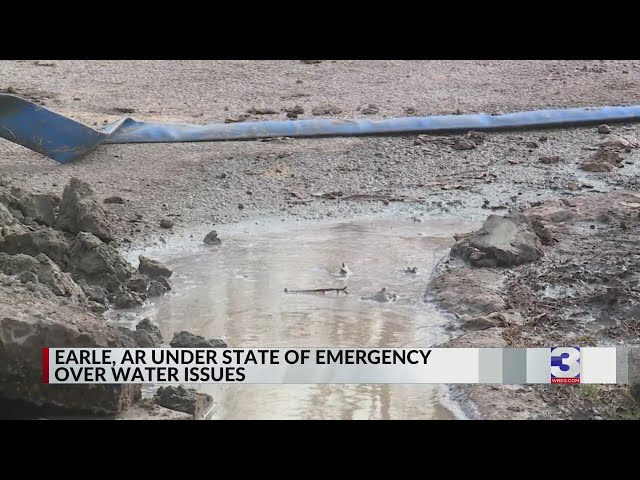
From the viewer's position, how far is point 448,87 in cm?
1074

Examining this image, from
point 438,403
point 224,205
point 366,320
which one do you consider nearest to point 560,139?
point 224,205

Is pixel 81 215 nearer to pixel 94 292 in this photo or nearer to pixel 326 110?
pixel 94 292

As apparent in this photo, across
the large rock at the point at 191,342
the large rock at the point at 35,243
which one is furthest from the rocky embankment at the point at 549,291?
the large rock at the point at 35,243

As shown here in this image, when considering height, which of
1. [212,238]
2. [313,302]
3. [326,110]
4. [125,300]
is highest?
[326,110]

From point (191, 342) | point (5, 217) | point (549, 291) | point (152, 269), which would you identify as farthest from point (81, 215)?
point (549, 291)

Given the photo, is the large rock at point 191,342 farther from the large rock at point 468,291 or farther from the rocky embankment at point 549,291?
the large rock at point 468,291

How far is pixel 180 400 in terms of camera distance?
4707mm

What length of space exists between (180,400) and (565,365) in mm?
1738

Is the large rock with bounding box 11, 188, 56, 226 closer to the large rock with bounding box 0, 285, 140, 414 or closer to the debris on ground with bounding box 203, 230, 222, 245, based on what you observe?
the debris on ground with bounding box 203, 230, 222, 245

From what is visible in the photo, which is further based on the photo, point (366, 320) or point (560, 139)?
point (560, 139)

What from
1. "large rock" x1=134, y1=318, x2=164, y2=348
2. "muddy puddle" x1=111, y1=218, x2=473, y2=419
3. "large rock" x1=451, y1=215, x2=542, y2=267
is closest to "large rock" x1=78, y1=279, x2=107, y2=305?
"muddy puddle" x1=111, y1=218, x2=473, y2=419

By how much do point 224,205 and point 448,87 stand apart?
3.71 metres

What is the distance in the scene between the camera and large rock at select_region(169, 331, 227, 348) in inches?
208

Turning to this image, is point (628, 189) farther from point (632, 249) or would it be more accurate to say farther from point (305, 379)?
point (305, 379)
